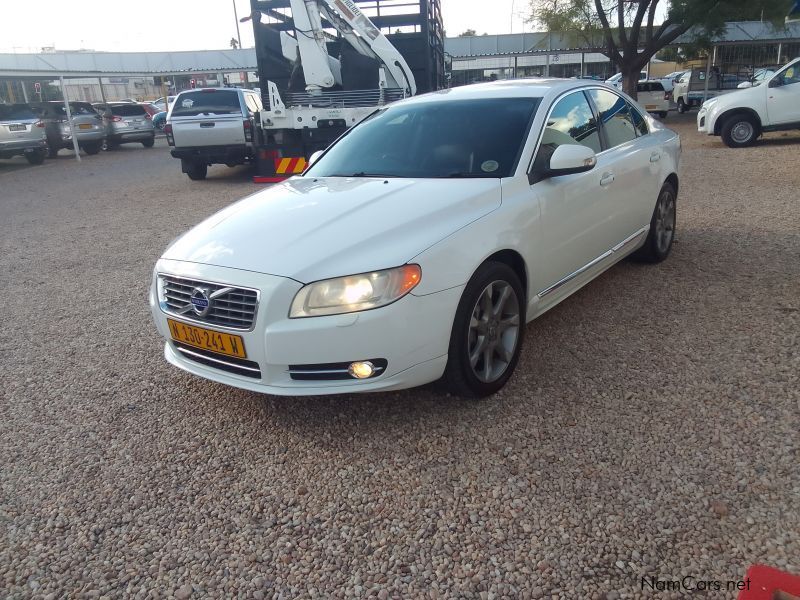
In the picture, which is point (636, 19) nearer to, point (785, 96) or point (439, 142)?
point (785, 96)

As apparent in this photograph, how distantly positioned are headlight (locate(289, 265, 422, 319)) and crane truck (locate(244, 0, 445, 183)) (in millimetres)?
8438

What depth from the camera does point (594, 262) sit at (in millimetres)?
4355

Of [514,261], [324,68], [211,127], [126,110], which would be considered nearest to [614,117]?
[514,261]

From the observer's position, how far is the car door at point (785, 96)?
43.8 ft

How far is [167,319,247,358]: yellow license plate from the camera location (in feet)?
9.93

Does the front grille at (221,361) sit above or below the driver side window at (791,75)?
below

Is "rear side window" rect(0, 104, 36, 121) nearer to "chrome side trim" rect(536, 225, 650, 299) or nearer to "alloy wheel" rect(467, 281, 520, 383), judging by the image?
"chrome side trim" rect(536, 225, 650, 299)

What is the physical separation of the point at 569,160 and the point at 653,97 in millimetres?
23971

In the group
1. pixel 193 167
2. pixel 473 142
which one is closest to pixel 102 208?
pixel 193 167

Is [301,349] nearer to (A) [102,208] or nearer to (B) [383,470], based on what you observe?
(B) [383,470]

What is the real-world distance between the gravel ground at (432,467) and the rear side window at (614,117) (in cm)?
117

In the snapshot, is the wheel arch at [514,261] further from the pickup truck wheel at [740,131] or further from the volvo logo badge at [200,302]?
the pickup truck wheel at [740,131]

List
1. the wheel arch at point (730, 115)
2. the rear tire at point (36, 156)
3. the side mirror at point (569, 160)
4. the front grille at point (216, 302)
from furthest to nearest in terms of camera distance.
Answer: the rear tire at point (36, 156) < the wheel arch at point (730, 115) < the side mirror at point (569, 160) < the front grille at point (216, 302)

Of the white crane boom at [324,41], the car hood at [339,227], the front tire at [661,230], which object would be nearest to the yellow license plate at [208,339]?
the car hood at [339,227]
